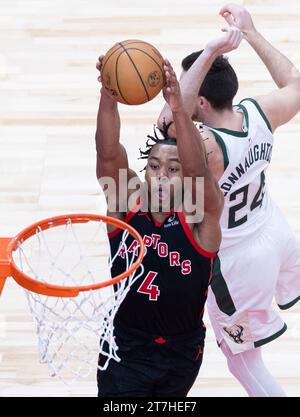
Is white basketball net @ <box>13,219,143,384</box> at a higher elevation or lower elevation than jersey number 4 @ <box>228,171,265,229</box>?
lower

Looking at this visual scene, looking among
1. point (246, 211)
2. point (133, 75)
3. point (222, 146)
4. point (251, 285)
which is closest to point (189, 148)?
point (133, 75)

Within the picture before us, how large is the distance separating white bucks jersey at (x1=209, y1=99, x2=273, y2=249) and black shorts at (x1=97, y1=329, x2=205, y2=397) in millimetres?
576

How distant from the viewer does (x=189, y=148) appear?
12.8 ft

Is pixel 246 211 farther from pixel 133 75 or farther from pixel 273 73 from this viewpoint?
pixel 133 75

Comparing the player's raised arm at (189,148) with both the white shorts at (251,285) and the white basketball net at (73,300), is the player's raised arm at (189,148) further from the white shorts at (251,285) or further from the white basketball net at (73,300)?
the white shorts at (251,285)

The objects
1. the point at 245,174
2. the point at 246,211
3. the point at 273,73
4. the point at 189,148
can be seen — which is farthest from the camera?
the point at 273,73

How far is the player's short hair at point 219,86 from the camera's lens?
4.49 m

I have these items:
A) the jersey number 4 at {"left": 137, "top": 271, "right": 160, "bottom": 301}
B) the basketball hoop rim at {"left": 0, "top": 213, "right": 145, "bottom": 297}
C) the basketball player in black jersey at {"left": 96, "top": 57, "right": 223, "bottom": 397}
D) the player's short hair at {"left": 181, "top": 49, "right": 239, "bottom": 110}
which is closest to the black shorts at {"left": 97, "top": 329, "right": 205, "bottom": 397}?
the basketball player in black jersey at {"left": 96, "top": 57, "right": 223, "bottom": 397}

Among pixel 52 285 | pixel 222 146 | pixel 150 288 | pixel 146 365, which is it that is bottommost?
pixel 146 365

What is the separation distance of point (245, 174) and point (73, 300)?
837 mm

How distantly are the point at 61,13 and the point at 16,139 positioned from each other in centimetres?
154

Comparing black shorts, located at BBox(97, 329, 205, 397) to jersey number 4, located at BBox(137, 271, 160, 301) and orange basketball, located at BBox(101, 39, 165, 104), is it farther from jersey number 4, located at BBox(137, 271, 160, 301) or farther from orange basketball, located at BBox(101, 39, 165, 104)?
orange basketball, located at BBox(101, 39, 165, 104)

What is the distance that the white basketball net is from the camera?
4078mm

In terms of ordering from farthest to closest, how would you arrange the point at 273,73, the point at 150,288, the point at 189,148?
the point at 273,73 < the point at 150,288 < the point at 189,148
